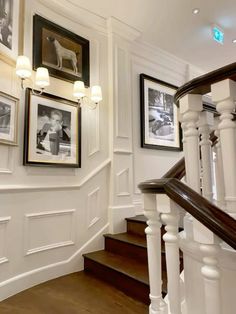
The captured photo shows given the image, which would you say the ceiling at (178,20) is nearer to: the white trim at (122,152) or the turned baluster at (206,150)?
the white trim at (122,152)

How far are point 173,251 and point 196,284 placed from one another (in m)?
0.20

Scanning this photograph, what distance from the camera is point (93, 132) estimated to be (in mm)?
3018

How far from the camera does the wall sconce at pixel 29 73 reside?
2.22 metres

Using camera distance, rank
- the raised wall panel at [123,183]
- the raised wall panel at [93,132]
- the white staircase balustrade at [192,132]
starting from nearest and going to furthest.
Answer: the white staircase balustrade at [192,132]
the raised wall panel at [93,132]
the raised wall panel at [123,183]

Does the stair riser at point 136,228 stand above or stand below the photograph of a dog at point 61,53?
below

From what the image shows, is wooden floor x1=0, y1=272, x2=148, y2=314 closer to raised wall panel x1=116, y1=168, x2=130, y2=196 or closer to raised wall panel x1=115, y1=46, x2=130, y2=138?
raised wall panel x1=116, y1=168, x2=130, y2=196

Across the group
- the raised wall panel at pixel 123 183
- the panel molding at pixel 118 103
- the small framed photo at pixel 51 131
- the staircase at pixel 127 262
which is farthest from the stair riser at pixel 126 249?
the panel molding at pixel 118 103

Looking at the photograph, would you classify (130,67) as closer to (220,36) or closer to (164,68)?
(164,68)

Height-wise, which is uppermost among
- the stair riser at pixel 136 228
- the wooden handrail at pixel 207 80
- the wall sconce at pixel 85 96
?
the wall sconce at pixel 85 96

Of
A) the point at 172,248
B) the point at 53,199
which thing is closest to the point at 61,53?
the point at 53,199

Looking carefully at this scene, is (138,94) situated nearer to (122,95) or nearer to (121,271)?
(122,95)

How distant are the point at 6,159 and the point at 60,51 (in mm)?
1385

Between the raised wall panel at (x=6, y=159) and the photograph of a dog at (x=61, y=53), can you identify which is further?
the photograph of a dog at (x=61, y=53)

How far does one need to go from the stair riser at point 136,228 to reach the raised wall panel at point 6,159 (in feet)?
4.98
